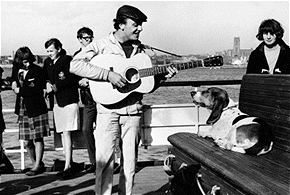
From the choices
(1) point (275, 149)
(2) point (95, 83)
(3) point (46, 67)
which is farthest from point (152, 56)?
(3) point (46, 67)

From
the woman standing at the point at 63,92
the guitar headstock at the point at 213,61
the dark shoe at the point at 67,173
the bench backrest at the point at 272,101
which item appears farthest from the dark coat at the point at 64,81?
the bench backrest at the point at 272,101

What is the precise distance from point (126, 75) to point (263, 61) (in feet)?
4.54

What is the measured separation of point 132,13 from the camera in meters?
4.16

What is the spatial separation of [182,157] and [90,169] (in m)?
1.90

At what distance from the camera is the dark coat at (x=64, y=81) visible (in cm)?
573

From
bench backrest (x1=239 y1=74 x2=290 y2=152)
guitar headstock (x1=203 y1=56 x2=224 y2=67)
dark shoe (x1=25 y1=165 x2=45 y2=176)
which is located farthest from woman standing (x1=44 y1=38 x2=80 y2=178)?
bench backrest (x1=239 y1=74 x2=290 y2=152)

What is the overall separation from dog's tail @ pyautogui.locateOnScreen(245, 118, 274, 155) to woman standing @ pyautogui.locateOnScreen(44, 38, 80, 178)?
2.55 meters

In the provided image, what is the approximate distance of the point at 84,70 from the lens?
4160 mm

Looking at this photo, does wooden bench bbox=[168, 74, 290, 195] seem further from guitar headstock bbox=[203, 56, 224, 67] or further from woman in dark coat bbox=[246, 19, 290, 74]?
woman in dark coat bbox=[246, 19, 290, 74]

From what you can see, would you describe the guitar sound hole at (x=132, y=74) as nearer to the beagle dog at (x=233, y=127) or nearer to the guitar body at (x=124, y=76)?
the guitar body at (x=124, y=76)

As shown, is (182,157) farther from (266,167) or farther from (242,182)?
(242,182)

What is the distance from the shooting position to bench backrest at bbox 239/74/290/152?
3.65m

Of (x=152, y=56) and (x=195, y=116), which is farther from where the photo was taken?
(x=195, y=116)

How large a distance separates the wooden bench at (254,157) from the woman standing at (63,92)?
158 cm
